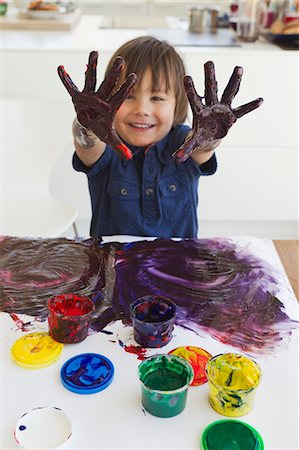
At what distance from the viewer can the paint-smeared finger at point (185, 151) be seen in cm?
111

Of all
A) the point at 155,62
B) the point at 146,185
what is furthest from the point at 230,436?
the point at 155,62

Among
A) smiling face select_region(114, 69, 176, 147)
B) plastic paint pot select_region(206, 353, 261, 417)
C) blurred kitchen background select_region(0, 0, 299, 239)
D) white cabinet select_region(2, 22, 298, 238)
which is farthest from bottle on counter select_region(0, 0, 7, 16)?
plastic paint pot select_region(206, 353, 261, 417)

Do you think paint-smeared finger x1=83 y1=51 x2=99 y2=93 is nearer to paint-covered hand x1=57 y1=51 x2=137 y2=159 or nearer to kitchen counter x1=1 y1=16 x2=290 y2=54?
paint-covered hand x1=57 y1=51 x2=137 y2=159

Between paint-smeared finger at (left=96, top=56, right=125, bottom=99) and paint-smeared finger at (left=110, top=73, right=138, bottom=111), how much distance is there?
0.7 inches

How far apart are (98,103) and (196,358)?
503 mm

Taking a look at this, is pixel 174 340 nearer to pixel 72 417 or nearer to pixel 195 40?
pixel 72 417

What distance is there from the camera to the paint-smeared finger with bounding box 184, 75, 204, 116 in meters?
1.10

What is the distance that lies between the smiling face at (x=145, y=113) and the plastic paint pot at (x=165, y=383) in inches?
29.1

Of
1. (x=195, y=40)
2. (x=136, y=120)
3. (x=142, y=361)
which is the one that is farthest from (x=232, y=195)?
(x=142, y=361)

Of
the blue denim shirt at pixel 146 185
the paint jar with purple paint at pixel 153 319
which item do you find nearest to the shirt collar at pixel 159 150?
the blue denim shirt at pixel 146 185

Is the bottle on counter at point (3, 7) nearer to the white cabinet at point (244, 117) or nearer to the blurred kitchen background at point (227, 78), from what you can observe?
the blurred kitchen background at point (227, 78)

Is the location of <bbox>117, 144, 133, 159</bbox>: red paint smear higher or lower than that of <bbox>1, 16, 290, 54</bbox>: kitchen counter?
higher

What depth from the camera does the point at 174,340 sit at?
1047 millimetres

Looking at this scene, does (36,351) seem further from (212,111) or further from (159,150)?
(159,150)
